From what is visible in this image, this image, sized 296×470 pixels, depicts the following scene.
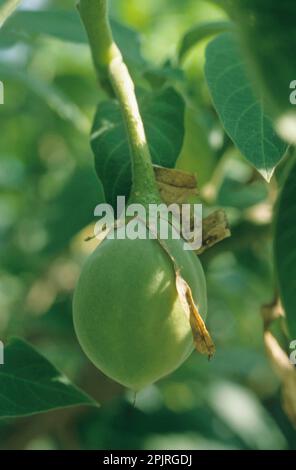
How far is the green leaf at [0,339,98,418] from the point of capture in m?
0.97

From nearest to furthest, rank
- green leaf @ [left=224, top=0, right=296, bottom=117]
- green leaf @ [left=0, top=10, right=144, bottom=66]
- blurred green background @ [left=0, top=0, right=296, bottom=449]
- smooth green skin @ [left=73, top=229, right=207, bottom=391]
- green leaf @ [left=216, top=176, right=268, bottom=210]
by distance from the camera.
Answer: green leaf @ [left=224, top=0, right=296, bottom=117]
smooth green skin @ [left=73, top=229, right=207, bottom=391]
green leaf @ [left=0, top=10, right=144, bottom=66]
green leaf @ [left=216, top=176, right=268, bottom=210]
blurred green background @ [left=0, top=0, right=296, bottom=449]

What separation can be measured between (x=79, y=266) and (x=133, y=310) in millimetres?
1454

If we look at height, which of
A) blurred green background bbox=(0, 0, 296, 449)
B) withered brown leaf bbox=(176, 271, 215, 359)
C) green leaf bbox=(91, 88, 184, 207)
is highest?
green leaf bbox=(91, 88, 184, 207)

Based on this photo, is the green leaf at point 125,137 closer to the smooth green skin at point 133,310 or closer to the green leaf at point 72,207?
the smooth green skin at point 133,310

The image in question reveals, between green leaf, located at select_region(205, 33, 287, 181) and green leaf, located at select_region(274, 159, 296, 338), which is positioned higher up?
green leaf, located at select_region(205, 33, 287, 181)

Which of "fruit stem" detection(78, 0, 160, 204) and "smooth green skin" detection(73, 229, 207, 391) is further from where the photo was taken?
"fruit stem" detection(78, 0, 160, 204)

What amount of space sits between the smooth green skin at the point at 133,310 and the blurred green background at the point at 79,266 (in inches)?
27.1

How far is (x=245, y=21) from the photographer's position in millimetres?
518

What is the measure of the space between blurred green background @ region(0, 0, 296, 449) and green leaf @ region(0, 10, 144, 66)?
0.34ft

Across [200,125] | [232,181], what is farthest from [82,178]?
[200,125]

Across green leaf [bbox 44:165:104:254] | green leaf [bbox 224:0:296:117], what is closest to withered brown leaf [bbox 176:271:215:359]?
green leaf [bbox 224:0:296:117]

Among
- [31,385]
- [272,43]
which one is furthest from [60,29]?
[272,43]

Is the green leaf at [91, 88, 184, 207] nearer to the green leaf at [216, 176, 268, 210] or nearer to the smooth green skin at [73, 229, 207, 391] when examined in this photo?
the smooth green skin at [73, 229, 207, 391]

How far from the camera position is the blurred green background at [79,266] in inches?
70.1
